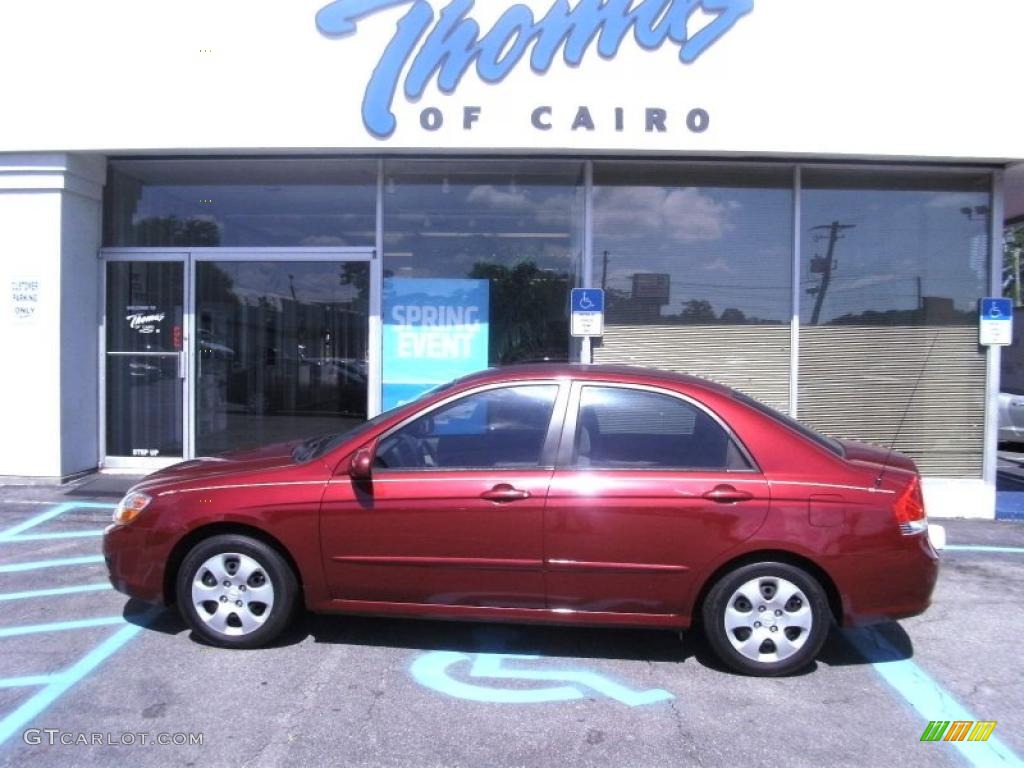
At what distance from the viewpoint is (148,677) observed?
4.11 meters

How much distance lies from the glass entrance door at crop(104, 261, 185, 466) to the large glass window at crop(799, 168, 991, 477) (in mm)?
6929

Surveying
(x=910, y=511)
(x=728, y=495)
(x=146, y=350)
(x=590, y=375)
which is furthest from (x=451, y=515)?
(x=146, y=350)

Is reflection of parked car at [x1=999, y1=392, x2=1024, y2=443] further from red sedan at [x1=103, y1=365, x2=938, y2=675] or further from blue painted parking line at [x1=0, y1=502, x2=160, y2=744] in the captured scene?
blue painted parking line at [x1=0, y1=502, x2=160, y2=744]

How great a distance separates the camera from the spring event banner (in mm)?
8930

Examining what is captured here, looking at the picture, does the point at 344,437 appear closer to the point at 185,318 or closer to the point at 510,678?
the point at 510,678

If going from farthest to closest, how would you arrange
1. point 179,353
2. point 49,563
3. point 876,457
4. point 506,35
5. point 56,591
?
point 179,353
point 506,35
point 49,563
point 56,591
point 876,457

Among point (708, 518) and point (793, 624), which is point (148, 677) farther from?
point (793, 624)

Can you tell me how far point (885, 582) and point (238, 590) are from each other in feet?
11.0

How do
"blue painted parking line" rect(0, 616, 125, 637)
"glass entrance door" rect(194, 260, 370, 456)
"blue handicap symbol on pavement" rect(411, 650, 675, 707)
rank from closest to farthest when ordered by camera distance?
"blue handicap symbol on pavement" rect(411, 650, 675, 707) → "blue painted parking line" rect(0, 616, 125, 637) → "glass entrance door" rect(194, 260, 370, 456)

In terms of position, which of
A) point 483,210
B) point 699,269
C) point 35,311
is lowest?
point 35,311

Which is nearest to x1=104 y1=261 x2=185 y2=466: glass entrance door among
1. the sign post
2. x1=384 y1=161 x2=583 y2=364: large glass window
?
x1=384 y1=161 x2=583 y2=364: large glass window

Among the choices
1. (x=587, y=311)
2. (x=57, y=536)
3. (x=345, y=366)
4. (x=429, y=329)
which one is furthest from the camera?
(x=345, y=366)

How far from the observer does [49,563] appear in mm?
6035

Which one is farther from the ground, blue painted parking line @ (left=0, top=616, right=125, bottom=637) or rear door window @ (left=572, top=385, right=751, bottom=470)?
rear door window @ (left=572, top=385, right=751, bottom=470)
